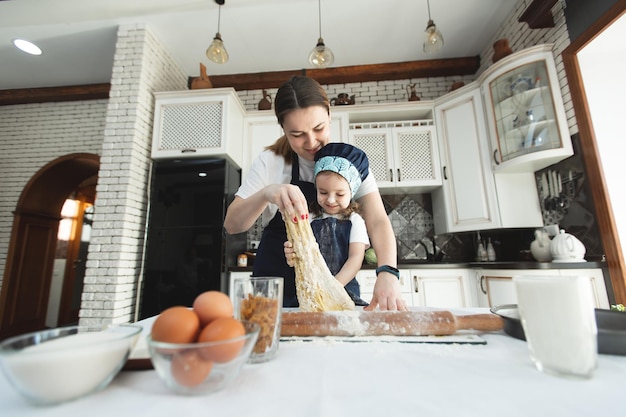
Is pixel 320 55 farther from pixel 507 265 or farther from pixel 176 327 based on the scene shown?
pixel 176 327

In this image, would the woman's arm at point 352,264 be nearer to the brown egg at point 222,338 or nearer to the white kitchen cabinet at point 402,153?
the brown egg at point 222,338

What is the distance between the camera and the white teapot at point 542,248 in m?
2.41

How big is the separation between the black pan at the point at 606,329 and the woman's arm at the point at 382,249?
302 millimetres

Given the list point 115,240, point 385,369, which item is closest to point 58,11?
point 115,240

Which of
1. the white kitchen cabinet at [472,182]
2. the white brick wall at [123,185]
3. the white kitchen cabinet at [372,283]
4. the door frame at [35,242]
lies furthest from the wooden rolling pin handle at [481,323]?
the door frame at [35,242]

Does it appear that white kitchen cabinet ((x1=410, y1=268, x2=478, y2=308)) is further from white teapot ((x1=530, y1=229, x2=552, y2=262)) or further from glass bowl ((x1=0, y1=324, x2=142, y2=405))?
glass bowl ((x1=0, y1=324, x2=142, y2=405))

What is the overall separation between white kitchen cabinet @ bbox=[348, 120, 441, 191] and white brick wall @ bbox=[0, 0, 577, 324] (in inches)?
30.6

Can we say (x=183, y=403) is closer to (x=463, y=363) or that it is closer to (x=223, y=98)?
(x=463, y=363)

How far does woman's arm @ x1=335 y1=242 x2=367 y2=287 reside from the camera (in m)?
1.30

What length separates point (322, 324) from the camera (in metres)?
0.71

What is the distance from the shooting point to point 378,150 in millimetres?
3289

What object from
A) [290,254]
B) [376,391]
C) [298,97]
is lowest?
[376,391]

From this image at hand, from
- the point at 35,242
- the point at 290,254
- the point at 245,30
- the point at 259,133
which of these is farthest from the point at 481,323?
the point at 35,242

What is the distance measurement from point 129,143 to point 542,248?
4044mm
